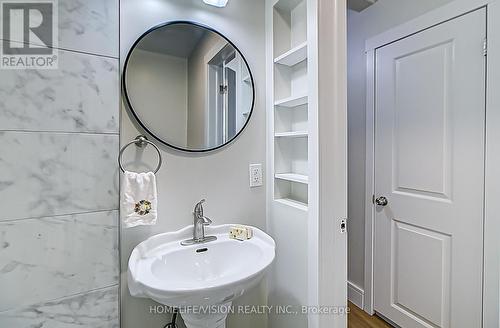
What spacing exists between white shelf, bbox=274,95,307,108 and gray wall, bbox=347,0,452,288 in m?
0.92

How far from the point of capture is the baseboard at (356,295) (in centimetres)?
203

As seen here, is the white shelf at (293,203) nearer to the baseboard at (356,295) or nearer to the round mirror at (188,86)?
the round mirror at (188,86)

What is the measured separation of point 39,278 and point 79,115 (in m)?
0.64

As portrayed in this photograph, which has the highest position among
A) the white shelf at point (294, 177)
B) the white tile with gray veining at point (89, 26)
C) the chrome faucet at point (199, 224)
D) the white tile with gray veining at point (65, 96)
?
the white tile with gray veining at point (89, 26)

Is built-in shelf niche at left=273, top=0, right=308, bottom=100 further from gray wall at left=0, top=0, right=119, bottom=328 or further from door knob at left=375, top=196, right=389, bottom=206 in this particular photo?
door knob at left=375, top=196, right=389, bottom=206

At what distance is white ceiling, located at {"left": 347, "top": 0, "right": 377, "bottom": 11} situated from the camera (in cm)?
190

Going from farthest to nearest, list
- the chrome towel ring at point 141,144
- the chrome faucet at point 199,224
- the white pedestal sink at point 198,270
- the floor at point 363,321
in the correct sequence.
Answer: the floor at point 363,321 < the chrome faucet at point 199,224 < the chrome towel ring at point 141,144 < the white pedestal sink at point 198,270

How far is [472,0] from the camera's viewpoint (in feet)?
4.37

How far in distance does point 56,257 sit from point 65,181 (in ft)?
0.97

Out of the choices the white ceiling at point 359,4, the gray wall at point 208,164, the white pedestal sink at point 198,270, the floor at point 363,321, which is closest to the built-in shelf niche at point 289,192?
the gray wall at point 208,164

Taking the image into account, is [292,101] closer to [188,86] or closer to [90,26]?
[188,86]

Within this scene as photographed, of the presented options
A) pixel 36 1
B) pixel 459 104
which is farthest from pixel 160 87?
pixel 459 104

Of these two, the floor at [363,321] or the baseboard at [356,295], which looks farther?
the baseboard at [356,295]

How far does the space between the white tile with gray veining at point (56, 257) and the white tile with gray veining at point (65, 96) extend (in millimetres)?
366
